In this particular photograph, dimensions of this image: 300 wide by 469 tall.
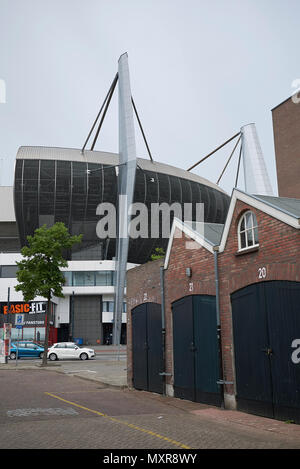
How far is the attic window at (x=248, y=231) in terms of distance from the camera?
12.5 m

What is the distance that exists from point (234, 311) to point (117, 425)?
4364 mm

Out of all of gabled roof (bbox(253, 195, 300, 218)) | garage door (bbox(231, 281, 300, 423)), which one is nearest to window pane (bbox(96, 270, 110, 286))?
gabled roof (bbox(253, 195, 300, 218))

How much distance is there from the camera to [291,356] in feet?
35.1

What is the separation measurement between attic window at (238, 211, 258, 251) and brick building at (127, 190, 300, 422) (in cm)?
Answer: 3

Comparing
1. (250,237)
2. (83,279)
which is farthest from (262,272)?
(83,279)

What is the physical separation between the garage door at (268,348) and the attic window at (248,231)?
116 cm

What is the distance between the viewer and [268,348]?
11.5 metres

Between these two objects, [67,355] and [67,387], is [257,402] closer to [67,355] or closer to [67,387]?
[67,387]

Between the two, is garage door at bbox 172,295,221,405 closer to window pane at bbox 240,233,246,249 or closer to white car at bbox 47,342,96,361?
window pane at bbox 240,233,246,249

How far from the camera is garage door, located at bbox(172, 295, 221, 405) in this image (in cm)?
1381

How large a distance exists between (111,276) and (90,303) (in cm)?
469

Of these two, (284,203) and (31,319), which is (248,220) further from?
(31,319)

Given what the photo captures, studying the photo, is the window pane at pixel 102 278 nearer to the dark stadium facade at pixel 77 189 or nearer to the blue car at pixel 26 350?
the dark stadium facade at pixel 77 189
